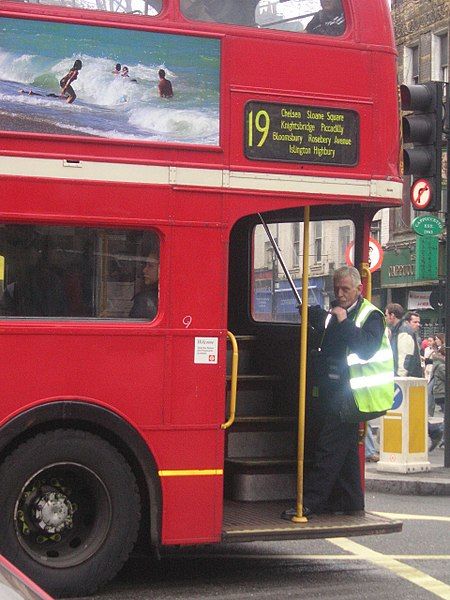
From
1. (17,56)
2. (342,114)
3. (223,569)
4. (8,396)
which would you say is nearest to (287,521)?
(223,569)

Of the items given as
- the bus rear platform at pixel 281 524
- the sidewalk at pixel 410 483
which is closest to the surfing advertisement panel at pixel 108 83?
the bus rear platform at pixel 281 524

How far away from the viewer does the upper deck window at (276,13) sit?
8.17 m

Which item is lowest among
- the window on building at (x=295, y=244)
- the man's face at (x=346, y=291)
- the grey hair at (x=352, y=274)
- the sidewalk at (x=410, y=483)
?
the sidewalk at (x=410, y=483)

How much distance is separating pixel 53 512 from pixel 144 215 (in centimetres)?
179

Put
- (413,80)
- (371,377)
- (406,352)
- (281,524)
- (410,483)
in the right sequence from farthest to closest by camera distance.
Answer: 1. (413,80)
2. (406,352)
3. (410,483)
4. (371,377)
5. (281,524)

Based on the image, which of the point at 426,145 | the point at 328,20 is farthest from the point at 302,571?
the point at 426,145

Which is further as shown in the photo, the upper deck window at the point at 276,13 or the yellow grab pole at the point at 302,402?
the yellow grab pole at the point at 302,402

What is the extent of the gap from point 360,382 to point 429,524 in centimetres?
275

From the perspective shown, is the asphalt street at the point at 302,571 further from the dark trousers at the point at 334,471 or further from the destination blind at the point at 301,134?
the destination blind at the point at 301,134

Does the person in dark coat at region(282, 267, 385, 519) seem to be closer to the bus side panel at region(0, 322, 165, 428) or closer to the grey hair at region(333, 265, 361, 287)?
the grey hair at region(333, 265, 361, 287)

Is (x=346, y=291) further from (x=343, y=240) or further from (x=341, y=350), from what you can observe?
(x=343, y=240)

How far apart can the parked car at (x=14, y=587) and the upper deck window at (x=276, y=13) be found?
5207mm

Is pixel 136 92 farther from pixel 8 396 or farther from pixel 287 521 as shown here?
A: pixel 287 521

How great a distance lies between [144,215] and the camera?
7.92 metres
